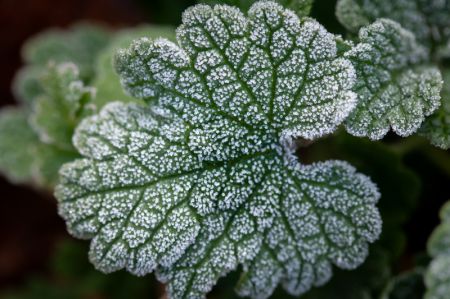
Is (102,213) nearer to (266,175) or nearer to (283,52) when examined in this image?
(266,175)

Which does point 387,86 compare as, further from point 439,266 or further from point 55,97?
point 55,97

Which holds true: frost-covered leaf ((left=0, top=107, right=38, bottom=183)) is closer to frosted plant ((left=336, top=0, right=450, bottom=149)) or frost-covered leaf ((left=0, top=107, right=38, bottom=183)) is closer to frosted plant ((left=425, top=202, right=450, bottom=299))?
frosted plant ((left=336, top=0, right=450, bottom=149))

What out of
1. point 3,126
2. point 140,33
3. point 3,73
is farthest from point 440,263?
point 3,73

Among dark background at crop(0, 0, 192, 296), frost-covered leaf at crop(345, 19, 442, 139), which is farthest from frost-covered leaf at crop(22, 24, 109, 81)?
frost-covered leaf at crop(345, 19, 442, 139)

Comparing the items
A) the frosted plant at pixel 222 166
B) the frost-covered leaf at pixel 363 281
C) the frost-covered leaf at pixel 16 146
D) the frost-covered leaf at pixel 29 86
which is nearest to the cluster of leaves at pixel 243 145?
the frosted plant at pixel 222 166

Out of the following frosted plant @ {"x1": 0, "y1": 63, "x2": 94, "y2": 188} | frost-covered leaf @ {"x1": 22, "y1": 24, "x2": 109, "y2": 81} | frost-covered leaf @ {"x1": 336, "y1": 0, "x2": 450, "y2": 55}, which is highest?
frost-covered leaf @ {"x1": 22, "y1": 24, "x2": 109, "y2": 81}

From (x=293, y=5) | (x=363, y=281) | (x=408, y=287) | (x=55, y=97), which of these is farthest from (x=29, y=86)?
(x=408, y=287)
